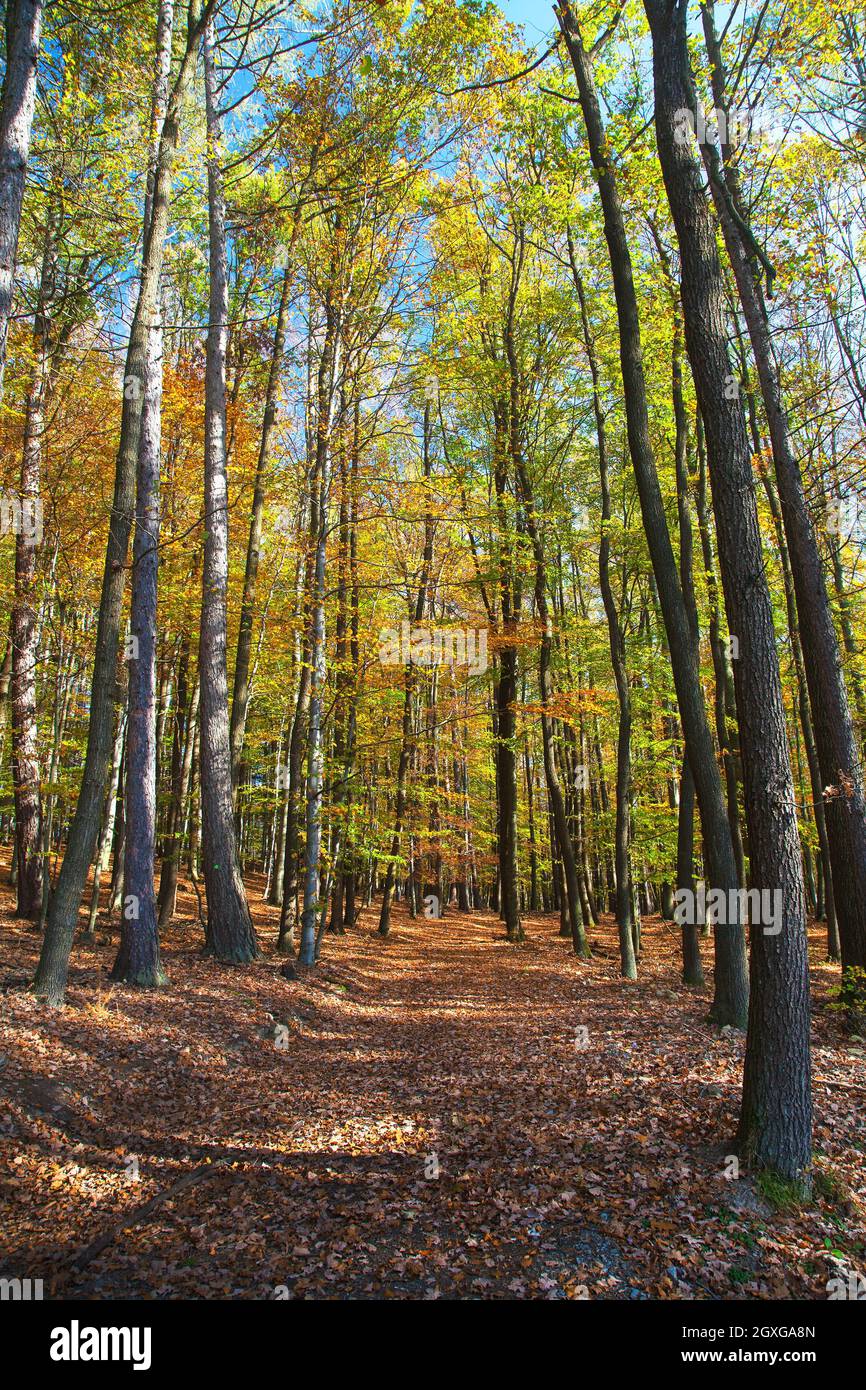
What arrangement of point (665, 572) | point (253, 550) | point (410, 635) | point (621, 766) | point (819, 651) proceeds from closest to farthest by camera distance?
point (665, 572) → point (819, 651) → point (253, 550) → point (621, 766) → point (410, 635)

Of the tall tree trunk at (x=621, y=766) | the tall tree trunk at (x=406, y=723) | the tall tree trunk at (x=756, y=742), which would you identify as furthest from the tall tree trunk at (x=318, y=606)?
the tall tree trunk at (x=756, y=742)

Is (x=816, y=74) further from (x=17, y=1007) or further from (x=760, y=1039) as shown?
(x=17, y=1007)

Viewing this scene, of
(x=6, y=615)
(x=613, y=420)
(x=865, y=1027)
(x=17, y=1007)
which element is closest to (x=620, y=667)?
(x=865, y=1027)

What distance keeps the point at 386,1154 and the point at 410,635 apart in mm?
11314

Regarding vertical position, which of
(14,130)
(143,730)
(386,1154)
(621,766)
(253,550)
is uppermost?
(14,130)

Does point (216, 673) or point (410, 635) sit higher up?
point (410, 635)

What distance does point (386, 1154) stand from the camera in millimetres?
5203

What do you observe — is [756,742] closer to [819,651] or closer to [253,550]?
[819,651]

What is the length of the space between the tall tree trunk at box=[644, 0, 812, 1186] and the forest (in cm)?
3

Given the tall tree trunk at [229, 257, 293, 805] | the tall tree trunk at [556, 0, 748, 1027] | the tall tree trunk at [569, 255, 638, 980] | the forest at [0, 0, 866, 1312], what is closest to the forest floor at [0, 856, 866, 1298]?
the forest at [0, 0, 866, 1312]

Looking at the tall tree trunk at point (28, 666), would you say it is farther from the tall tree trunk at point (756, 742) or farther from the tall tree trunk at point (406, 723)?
the tall tree trunk at point (756, 742)

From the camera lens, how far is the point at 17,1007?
21.8 ft

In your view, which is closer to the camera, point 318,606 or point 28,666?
point 318,606

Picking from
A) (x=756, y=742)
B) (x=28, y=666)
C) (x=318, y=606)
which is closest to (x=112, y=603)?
(x=318, y=606)
